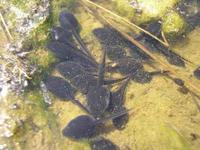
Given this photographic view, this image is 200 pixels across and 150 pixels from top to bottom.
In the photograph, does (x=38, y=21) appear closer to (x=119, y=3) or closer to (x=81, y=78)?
(x=81, y=78)

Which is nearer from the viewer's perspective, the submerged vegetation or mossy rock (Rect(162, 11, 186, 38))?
the submerged vegetation

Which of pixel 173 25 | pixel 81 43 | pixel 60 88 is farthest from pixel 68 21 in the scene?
pixel 173 25

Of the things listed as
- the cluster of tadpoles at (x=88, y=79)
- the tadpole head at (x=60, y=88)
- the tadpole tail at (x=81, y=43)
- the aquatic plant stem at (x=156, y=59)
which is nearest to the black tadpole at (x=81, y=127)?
the cluster of tadpoles at (x=88, y=79)

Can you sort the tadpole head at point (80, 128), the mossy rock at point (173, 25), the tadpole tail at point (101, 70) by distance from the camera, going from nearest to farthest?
the tadpole head at point (80, 128) < the tadpole tail at point (101, 70) < the mossy rock at point (173, 25)

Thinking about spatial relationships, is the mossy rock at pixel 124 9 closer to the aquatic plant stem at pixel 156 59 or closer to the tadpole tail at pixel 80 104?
the aquatic plant stem at pixel 156 59

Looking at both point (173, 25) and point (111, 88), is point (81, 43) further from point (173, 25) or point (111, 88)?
point (173, 25)

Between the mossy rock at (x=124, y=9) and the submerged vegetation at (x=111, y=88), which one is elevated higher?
the mossy rock at (x=124, y=9)

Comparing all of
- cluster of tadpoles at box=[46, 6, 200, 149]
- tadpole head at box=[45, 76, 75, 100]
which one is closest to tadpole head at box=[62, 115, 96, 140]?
cluster of tadpoles at box=[46, 6, 200, 149]

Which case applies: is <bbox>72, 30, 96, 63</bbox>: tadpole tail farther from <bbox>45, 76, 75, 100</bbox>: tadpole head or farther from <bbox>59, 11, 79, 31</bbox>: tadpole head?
<bbox>45, 76, 75, 100</bbox>: tadpole head

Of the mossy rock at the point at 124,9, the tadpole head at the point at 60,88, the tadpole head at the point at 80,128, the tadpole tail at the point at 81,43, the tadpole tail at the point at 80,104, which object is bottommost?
the tadpole head at the point at 80,128
